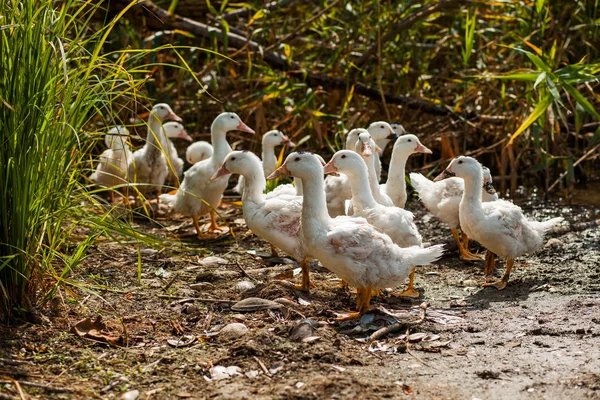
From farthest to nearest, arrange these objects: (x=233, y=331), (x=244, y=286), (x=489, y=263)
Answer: (x=489, y=263) → (x=244, y=286) → (x=233, y=331)

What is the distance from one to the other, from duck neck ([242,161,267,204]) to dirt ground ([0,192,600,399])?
1.94 ft

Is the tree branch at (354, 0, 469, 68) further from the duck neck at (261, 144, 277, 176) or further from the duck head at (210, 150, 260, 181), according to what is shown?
the duck head at (210, 150, 260, 181)

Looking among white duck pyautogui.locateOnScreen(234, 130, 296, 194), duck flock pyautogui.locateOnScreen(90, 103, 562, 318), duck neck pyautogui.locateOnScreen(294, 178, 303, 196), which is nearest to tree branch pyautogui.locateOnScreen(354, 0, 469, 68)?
duck flock pyautogui.locateOnScreen(90, 103, 562, 318)

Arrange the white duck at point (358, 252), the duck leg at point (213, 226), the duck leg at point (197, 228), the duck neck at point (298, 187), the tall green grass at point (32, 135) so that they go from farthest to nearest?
the duck leg at point (213, 226) < the duck leg at point (197, 228) < the duck neck at point (298, 187) < the white duck at point (358, 252) < the tall green grass at point (32, 135)

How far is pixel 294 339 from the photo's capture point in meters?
5.02

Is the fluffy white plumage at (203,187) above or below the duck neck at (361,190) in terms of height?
below

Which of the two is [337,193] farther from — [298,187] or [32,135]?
[32,135]

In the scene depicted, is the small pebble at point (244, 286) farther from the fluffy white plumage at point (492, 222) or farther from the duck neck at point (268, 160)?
the duck neck at point (268, 160)

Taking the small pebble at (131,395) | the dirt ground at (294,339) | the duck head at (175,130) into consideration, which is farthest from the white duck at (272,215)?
the duck head at (175,130)

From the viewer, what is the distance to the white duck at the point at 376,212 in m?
6.39

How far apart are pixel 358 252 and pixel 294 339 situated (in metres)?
0.92

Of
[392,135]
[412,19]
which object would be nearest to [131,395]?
→ [392,135]

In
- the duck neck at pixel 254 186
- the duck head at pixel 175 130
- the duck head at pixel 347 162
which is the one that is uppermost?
the duck head at pixel 347 162

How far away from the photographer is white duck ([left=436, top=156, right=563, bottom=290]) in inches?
265
